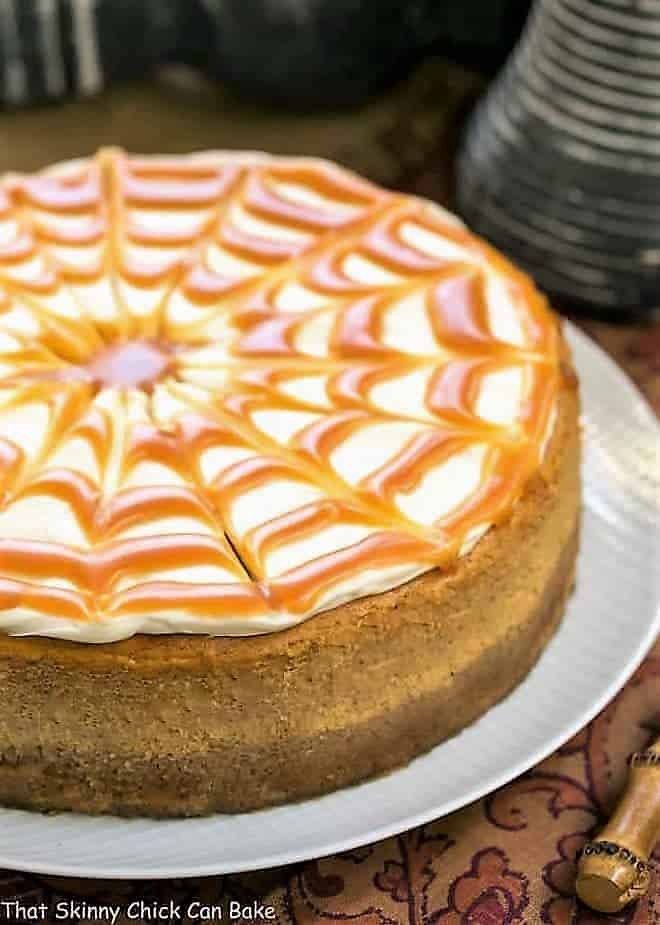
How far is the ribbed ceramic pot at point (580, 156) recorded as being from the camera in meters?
2.44

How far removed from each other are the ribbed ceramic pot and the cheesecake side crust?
3.13 feet

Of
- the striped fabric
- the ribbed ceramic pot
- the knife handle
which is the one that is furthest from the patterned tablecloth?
the striped fabric

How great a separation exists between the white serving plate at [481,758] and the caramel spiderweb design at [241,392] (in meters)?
0.27

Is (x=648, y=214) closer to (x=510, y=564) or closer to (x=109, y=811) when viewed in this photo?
(x=510, y=564)

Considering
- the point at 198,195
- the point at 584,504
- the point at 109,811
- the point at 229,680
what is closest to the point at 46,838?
the point at 109,811

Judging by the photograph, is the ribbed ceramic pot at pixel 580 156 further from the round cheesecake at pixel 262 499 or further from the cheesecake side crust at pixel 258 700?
the cheesecake side crust at pixel 258 700

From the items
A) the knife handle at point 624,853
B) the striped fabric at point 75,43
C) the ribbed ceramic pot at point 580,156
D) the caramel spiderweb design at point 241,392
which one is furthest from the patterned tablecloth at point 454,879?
the striped fabric at point 75,43

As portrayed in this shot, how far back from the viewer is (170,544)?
1649 millimetres

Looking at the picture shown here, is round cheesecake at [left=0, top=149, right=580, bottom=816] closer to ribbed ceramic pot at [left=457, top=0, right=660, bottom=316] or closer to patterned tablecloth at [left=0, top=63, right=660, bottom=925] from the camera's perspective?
patterned tablecloth at [left=0, top=63, right=660, bottom=925]

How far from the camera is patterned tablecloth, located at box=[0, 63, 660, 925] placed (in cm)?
166

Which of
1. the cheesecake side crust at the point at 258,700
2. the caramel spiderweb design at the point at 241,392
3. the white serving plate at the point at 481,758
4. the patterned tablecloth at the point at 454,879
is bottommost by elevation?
the patterned tablecloth at the point at 454,879

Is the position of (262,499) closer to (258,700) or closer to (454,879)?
(258,700)

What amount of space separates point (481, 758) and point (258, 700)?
34cm

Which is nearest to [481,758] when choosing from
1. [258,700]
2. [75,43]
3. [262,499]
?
[258,700]
